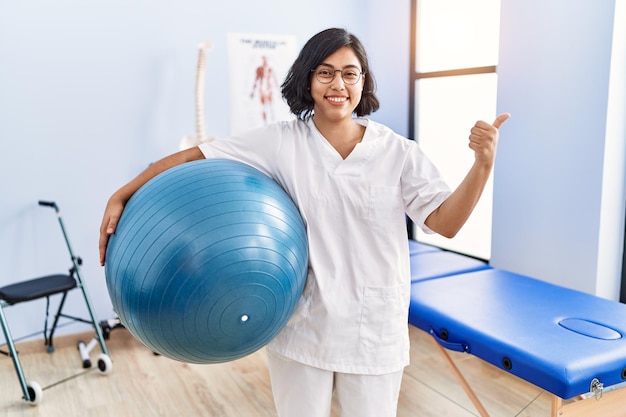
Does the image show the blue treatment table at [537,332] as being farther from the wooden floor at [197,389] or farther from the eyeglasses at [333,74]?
the eyeglasses at [333,74]

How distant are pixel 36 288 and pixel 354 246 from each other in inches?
79.0

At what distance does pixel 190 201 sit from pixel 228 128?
2447mm

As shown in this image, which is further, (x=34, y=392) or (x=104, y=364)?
(x=104, y=364)

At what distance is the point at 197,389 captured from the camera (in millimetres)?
2666

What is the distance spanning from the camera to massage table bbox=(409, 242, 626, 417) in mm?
1663

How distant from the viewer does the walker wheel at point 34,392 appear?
250cm

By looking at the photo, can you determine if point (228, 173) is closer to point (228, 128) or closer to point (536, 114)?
point (536, 114)

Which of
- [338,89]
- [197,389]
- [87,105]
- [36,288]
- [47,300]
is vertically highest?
[338,89]

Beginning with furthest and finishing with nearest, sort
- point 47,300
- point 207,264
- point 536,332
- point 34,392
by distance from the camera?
point 47,300 → point 34,392 → point 536,332 → point 207,264

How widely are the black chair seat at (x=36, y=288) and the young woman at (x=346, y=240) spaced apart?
1.57 meters

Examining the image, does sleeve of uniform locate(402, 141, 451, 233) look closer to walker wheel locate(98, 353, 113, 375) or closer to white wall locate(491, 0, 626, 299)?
white wall locate(491, 0, 626, 299)

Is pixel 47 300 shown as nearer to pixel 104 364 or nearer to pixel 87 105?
pixel 104 364

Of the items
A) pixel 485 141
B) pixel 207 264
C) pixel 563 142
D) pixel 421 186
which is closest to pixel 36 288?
pixel 207 264

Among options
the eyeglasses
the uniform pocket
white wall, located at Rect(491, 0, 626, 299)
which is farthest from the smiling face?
white wall, located at Rect(491, 0, 626, 299)
